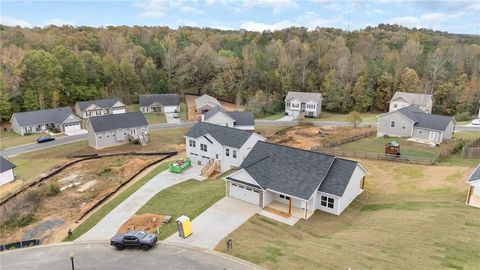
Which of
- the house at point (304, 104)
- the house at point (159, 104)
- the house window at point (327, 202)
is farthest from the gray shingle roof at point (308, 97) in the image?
the house window at point (327, 202)

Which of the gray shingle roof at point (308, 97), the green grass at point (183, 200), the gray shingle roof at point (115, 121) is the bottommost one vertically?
the green grass at point (183, 200)

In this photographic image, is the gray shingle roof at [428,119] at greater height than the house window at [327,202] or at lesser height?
greater

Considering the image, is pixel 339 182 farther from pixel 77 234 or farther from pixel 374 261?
pixel 77 234

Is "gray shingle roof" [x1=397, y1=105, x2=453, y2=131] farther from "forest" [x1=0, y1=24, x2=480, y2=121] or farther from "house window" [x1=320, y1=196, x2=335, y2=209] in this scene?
"house window" [x1=320, y1=196, x2=335, y2=209]

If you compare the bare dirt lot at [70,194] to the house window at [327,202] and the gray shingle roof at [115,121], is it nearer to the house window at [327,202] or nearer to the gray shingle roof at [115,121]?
the gray shingle roof at [115,121]

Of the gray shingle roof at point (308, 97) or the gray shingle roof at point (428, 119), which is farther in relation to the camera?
the gray shingle roof at point (308, 97)

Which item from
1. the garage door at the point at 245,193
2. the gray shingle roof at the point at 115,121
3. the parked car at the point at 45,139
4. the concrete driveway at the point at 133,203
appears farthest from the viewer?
the parked car at the point at 45,139

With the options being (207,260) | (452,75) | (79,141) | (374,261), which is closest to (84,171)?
(79,141)

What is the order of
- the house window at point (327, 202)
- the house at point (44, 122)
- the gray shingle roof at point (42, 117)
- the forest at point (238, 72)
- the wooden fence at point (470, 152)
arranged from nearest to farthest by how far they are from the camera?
the house window at point (327, 202) → the wooden fence at point (470, 152) → the house at point (44, 122) → the gray shingle roof at point (42, 117) → the forest at point (238, 72)
